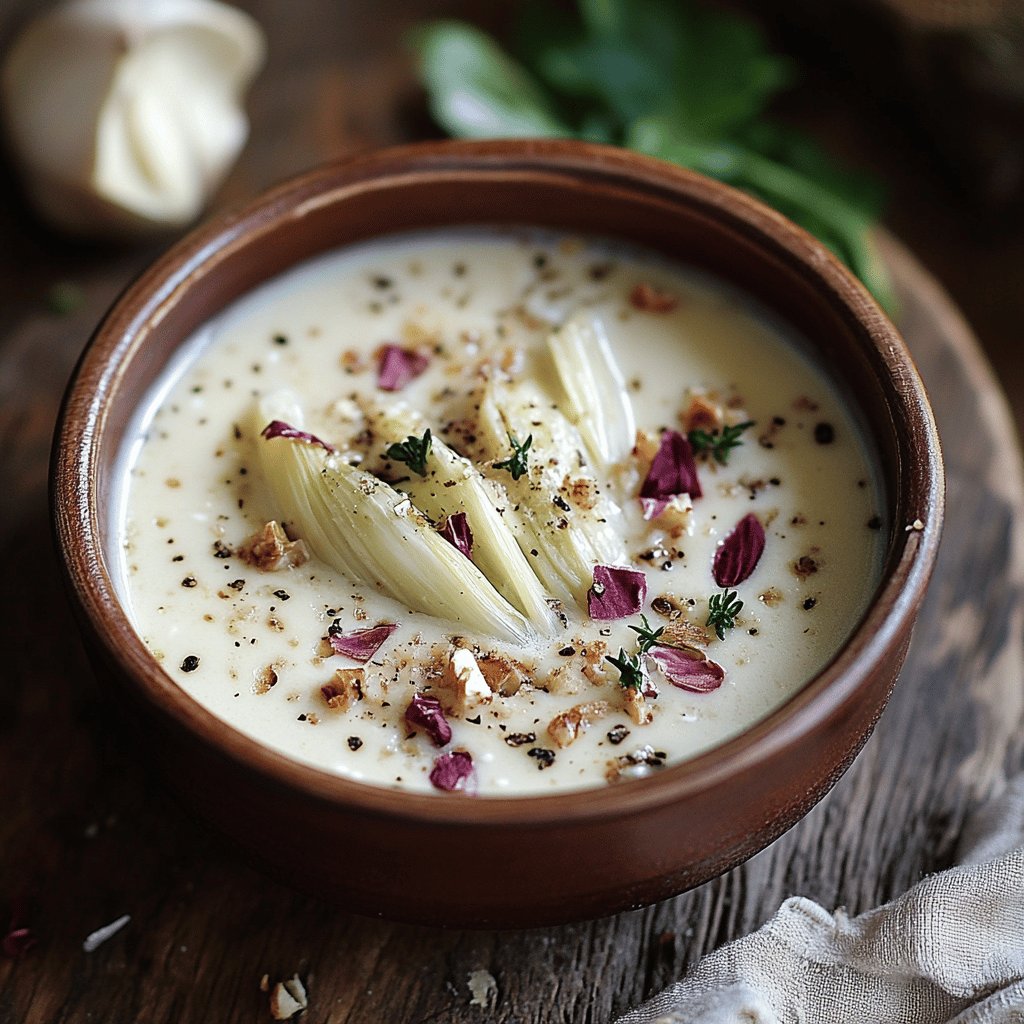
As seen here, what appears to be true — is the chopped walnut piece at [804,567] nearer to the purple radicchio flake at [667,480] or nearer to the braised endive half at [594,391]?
the purple radicchio flake at [667,480]

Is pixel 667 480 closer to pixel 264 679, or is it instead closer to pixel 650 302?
pixel 650 302

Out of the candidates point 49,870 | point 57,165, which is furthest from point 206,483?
point 57,165

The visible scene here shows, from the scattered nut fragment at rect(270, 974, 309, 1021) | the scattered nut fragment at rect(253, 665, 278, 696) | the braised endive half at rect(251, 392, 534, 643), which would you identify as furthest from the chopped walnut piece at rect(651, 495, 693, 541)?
the scattered nut fragment at rect(270, 974, 309, 1021)

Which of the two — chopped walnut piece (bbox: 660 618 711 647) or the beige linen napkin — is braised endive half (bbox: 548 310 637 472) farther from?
the beige linen napkin

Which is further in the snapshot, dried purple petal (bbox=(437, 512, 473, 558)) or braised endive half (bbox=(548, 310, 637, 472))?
braised endive half (bbox=(548, 310, 637, 472))

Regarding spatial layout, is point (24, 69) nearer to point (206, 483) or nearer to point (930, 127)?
point (206, 483)

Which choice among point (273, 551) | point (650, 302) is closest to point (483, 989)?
point (273, 551)
